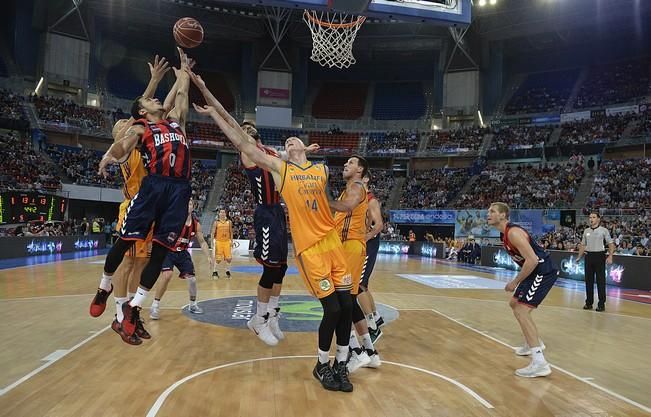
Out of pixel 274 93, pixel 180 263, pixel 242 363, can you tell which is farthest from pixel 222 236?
pixel 274 93

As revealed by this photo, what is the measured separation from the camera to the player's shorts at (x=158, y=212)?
447cm

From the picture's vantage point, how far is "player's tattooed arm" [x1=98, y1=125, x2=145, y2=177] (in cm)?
426

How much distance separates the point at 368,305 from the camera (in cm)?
632

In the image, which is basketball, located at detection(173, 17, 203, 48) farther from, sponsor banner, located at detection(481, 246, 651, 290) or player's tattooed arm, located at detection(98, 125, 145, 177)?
sponsor banner, located at detection(481, 246, 651, 290)

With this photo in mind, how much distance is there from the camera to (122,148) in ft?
14.3

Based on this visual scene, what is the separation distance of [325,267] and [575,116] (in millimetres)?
37649

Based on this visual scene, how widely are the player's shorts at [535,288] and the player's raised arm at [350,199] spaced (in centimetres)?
223

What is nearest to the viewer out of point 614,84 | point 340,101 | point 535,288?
point 535,288

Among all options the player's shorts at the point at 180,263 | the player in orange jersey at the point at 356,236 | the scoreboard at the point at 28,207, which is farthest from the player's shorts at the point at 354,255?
the scoreboard at the point at 28,207

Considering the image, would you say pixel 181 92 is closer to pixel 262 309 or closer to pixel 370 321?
pixel 262 309

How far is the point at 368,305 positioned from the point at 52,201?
803 inches

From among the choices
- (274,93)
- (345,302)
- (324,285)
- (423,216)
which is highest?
(274,93)

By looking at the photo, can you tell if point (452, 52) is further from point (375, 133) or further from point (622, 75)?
point (622, 75)

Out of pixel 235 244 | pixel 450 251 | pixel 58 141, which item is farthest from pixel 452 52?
pixel 58 141
